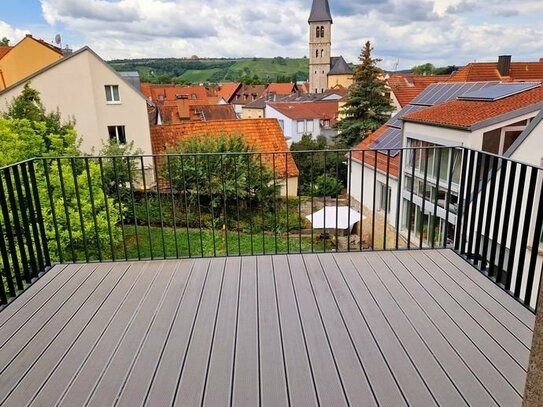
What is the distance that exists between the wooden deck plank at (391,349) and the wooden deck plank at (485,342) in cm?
40

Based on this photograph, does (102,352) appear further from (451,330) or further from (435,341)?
(451,330)

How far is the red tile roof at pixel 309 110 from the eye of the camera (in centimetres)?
3506

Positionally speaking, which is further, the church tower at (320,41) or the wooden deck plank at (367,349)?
the church tower at (320,41)

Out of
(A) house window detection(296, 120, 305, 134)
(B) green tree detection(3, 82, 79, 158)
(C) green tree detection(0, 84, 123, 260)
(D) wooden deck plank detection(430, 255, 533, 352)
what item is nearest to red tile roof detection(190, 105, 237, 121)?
(A) house window detection(296, 120, 305, 134)

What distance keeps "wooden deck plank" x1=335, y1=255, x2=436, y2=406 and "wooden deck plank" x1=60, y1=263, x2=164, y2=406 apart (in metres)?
1.37

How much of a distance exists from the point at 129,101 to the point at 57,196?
9444mm

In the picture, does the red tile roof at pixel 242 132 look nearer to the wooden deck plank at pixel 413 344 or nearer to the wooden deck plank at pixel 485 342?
the wooden deck plank at pixel 413 344

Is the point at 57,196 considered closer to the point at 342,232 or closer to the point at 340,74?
the point at 342,232

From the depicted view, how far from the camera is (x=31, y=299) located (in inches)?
98.8

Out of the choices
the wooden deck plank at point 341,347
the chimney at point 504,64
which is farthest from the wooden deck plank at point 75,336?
the chimney at point 504,64

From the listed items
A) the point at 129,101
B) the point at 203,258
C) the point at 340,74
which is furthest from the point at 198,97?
the point at 203,258

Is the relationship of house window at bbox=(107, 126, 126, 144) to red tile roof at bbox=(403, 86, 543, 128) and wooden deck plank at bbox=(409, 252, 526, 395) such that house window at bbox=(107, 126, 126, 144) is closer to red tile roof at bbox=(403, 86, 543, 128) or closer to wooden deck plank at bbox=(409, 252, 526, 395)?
red tile roof at bbox=(403, 86, 543, 128)

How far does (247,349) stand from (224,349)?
0.12 meters

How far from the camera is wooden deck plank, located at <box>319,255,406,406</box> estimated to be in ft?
5.31
